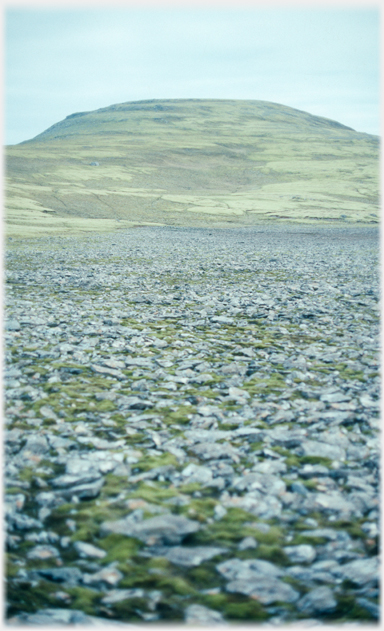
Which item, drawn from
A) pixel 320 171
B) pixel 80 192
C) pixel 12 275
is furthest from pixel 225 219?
pixel 320 171

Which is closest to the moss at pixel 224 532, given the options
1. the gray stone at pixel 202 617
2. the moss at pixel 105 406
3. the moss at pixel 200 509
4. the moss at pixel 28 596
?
the moss at pixel 200 509

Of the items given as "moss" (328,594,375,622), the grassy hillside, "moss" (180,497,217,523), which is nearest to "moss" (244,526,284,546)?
"moss" (180,497,217,523)

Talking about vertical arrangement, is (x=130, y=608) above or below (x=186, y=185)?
below

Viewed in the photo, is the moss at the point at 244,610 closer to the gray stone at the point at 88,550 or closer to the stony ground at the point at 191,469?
the stony ground at the point at 191,469

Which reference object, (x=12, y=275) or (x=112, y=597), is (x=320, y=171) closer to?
(x=12, y=275)

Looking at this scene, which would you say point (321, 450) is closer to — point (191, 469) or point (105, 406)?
point (191, 469)

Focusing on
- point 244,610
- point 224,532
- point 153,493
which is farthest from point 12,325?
point 244,610

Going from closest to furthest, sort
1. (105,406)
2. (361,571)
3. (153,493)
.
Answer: (361,571), (153,493), (105,406)
